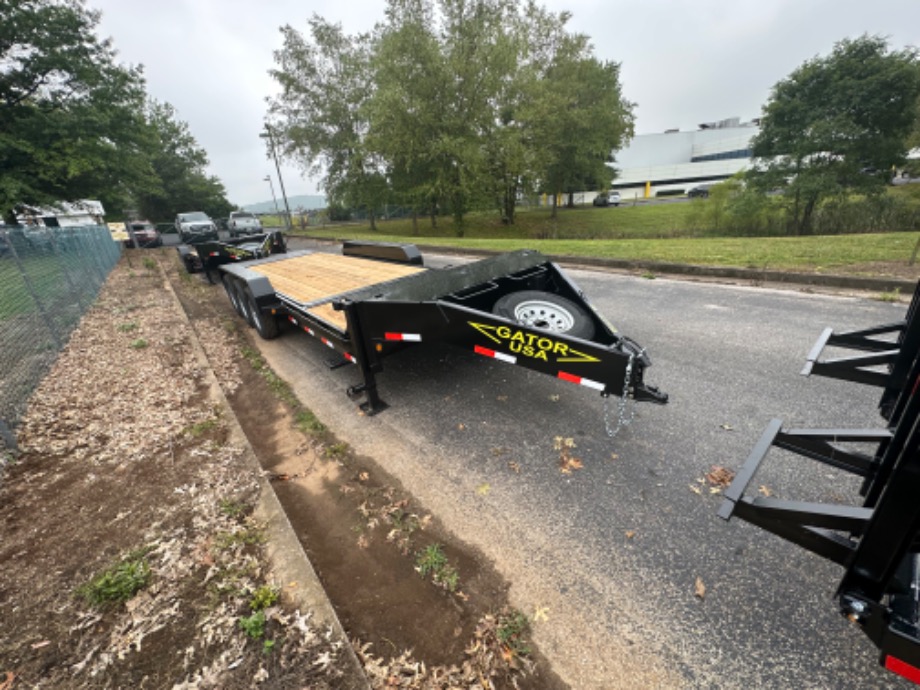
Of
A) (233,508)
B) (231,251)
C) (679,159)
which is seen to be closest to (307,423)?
(233,508)

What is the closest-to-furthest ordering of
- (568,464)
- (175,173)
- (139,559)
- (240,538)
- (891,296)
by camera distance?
(139,559) → (240,538) → (568,464) → (891,296) → (175,173)

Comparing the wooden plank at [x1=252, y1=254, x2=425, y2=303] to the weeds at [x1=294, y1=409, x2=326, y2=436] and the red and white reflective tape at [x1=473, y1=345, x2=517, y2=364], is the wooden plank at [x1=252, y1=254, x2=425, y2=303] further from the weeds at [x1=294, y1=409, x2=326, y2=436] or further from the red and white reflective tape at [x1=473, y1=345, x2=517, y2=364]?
the red and white reflective tape at [x1=473, y1=345, x2=517, y2=364]

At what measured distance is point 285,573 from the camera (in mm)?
1986

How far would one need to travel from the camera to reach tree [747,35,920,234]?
595 inches

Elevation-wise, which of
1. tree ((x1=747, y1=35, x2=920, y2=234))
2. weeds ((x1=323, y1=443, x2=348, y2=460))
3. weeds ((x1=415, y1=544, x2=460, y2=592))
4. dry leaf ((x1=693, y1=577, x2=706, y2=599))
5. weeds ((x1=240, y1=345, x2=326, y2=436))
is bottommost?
weeds ((x1=240, y1=345, x2=326, y2=436))

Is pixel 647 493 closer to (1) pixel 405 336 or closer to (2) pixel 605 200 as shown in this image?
(1) pixel 405 336

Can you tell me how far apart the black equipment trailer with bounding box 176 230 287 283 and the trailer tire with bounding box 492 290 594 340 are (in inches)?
320

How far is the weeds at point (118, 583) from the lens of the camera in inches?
75.7

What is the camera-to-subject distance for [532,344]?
237cm

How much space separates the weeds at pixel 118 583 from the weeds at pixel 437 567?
4.78 ft

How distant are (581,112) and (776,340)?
24585 mm

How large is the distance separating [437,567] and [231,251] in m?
9.87

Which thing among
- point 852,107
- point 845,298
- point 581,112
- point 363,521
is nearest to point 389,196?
point 581,112

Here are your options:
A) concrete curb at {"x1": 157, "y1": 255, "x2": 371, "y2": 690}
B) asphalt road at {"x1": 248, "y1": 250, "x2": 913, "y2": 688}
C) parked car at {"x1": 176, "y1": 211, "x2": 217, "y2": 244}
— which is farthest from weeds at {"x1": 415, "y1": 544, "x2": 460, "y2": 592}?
parked car at {"x1": 176, "y1": 211, "x2": 217, "y2": 244}
